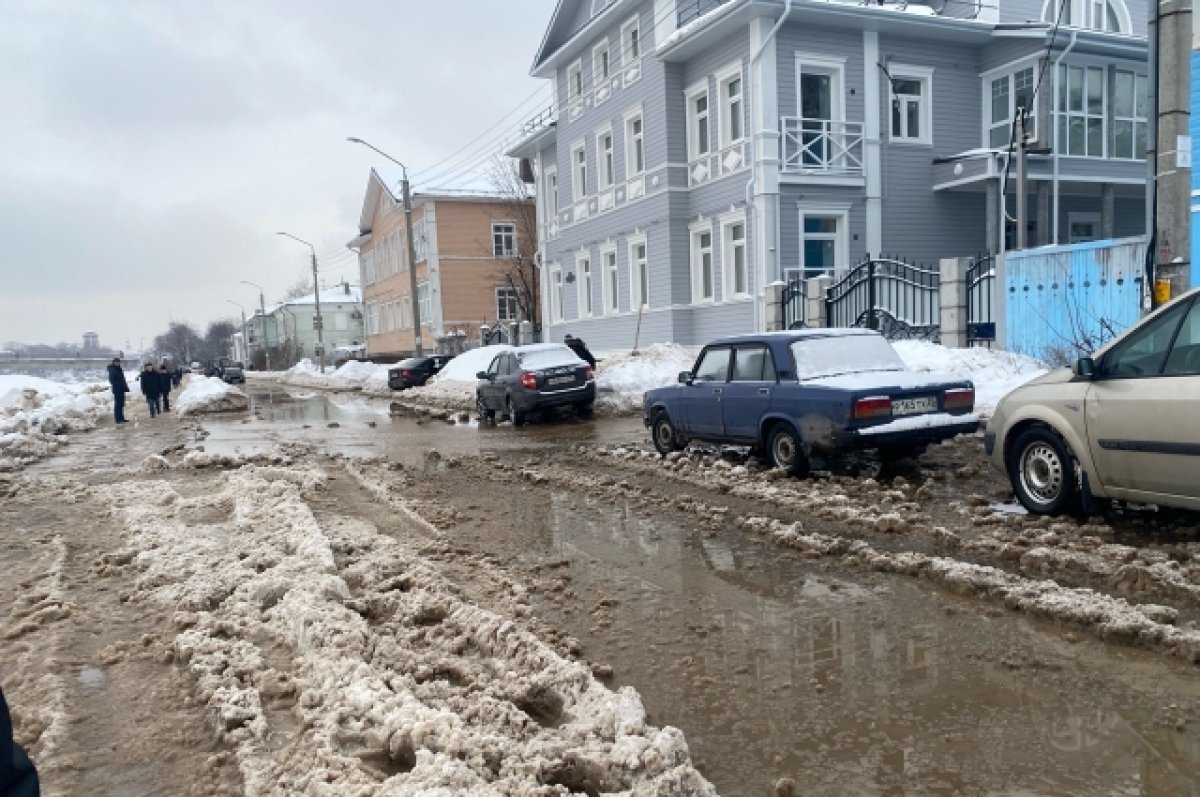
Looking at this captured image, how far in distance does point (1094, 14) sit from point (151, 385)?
29.3 metres

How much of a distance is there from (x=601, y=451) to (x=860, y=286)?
350 inches

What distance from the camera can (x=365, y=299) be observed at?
58.8m

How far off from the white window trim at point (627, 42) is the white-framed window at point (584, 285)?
6.71 m

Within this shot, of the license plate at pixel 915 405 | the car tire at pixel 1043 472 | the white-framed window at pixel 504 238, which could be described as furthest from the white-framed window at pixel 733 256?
the white-framed window at pixel 504 238

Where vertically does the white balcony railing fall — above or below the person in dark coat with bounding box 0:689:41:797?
above

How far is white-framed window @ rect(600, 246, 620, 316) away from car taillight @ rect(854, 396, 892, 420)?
1970 centimetres

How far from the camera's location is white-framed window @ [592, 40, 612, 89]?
88.5 ft

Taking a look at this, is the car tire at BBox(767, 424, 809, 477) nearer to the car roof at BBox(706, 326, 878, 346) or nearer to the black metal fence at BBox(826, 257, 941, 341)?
the car roof at BBox(706, 326, 878, 346)

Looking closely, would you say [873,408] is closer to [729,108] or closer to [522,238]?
[729,108]

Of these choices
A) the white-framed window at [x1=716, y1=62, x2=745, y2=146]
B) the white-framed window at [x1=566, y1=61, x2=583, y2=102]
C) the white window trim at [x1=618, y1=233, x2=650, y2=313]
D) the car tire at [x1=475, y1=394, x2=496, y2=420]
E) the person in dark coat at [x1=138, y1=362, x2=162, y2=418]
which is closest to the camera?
the car tire at [x1=475, y1=394, x2=496, y2=420]

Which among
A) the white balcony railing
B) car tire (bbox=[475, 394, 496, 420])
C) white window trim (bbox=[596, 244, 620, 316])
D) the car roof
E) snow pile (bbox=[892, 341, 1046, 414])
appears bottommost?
car tire (bbox=[475, 394, 496, 420])

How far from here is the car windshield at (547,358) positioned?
56.3 ft

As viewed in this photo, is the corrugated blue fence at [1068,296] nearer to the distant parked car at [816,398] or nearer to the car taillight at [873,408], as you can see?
the distant parked car at [816,398]

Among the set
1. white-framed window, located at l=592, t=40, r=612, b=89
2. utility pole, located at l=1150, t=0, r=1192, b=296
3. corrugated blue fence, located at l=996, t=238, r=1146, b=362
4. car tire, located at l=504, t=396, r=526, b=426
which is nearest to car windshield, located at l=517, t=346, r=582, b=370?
car tire, located at l=504, t=396, r=526, b=426
